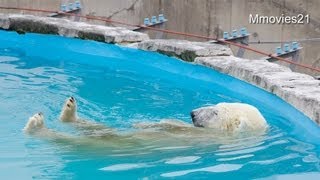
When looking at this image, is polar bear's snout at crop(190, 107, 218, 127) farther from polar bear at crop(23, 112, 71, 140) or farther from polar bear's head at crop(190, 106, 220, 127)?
polar bear at crop(23, 112, 71, 140)

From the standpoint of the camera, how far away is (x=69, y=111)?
15.4ft

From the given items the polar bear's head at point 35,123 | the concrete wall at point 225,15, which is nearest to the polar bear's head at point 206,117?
the polar bear's head at point 35,123

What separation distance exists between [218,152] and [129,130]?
79 centimetres

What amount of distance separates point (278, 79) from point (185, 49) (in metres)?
1.45

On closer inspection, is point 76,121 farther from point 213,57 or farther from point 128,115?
point 213,57

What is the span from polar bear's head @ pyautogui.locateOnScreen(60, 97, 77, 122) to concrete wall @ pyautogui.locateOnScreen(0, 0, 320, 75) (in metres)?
3.67

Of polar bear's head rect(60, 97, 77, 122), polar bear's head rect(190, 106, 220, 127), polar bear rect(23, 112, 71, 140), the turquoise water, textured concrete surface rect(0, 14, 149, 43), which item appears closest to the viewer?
the turquoise water

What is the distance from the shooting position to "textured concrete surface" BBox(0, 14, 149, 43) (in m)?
7.50

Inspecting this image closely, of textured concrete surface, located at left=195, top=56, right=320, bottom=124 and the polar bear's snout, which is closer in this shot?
the polar bear's snout

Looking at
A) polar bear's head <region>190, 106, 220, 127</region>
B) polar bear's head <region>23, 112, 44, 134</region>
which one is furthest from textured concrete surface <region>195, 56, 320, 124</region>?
polar bear's head <region>23, 112, 44, 134</region>

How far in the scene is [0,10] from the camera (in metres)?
11.4

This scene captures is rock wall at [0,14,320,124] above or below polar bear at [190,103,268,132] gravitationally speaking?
above

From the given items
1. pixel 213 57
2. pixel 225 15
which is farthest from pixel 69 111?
pixel 225 15

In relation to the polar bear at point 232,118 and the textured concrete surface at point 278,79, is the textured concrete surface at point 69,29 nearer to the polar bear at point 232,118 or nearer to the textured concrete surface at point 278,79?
the textured concrete surface at point 278,79
